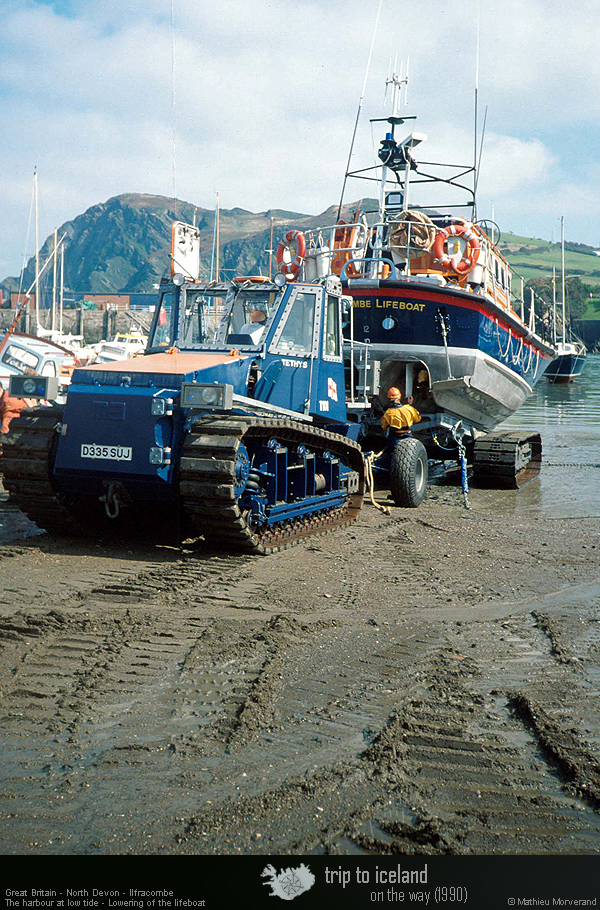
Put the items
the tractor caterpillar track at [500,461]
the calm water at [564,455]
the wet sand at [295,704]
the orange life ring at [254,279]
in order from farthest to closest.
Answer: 1. the tractor caterpillar track at [500,461]
2. the calm water at [564,455]
3. the orange life ring at [254,279]
4. the wet sand at [295,704]

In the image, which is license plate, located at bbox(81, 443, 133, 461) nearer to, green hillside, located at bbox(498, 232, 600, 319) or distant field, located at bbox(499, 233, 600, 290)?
green hillside, located at bbox(498, 232, 600, 319)

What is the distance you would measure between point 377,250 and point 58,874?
1171 centimetres

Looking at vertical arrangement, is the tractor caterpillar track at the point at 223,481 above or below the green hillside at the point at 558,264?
below

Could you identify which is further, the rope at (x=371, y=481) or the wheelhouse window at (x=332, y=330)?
the rope at (x=371, y=481)

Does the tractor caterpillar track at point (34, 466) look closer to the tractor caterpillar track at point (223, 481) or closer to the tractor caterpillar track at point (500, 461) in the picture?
the tractor caterpillar track at point (223, 481)

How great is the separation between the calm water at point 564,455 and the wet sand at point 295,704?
3.88m

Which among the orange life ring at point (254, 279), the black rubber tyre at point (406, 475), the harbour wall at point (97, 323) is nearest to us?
the orange life ring at point (254, 279)

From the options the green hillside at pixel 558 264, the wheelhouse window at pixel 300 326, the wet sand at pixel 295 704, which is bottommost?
the wet sand at pixel 295 704

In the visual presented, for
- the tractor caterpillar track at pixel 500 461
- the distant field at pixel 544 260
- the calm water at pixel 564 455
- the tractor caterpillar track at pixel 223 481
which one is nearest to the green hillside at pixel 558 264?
the distant field at pixel 544 260

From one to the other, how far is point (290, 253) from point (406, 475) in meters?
4.87

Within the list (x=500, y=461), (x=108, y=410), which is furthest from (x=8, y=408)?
(x=500, y=461)

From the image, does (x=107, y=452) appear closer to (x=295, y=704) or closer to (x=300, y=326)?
(x=300, y=326)

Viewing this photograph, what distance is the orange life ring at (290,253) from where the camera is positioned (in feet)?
45.0

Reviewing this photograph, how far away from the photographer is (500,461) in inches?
515
